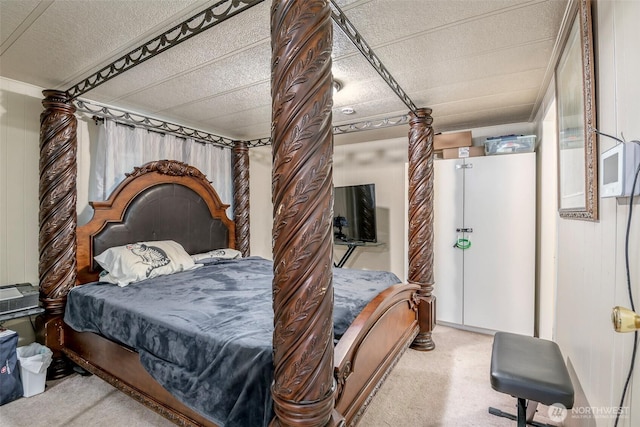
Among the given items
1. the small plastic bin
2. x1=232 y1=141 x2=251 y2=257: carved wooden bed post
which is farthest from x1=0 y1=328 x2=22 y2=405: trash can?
the small plastic bin

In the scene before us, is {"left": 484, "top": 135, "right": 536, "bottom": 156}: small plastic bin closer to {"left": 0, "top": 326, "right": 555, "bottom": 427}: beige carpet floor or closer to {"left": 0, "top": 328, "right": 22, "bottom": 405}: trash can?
{"left": 0, "top": 326, "right": 555, "bottom": 427}: beige carpet floor

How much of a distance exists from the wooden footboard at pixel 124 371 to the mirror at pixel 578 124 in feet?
6.73

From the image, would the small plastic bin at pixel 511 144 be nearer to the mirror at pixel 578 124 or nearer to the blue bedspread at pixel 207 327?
the mirror at pixel 578 124

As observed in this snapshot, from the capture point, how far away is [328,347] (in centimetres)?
101

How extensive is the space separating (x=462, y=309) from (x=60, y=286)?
389cm

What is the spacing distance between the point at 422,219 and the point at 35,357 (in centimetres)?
336

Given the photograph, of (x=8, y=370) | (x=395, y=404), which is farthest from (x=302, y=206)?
(x=8, y=370)

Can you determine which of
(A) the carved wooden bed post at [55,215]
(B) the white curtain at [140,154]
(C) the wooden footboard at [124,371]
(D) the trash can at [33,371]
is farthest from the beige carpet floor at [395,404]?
(B) the white curtain at [140,154]

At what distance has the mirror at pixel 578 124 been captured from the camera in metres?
1.17

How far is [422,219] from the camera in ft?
9.48

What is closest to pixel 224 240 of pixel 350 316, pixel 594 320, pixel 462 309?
pixel 350 316

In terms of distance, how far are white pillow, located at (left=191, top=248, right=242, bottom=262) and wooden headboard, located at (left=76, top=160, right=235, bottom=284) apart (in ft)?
0.48

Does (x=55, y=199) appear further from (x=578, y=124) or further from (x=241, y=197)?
(x=578, y=124)

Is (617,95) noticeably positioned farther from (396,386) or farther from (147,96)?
(147,96)
